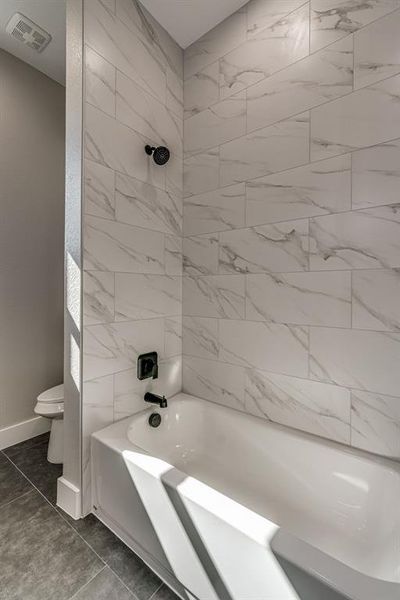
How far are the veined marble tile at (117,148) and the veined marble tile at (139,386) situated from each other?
1202 millimetres

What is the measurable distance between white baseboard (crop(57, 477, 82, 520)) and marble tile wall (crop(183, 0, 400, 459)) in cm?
90

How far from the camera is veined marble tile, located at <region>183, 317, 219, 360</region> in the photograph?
187 cm

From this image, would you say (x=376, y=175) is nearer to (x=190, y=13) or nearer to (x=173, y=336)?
(x=173, y=336)

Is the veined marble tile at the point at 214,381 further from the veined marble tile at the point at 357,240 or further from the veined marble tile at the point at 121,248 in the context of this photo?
the veined marble tile at the point at 357,240

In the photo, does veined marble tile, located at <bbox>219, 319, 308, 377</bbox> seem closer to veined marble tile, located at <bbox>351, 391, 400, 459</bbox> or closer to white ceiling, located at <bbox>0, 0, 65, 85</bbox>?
veined marble tile, located at <bbox>351, 391, 400, 459</bbox>

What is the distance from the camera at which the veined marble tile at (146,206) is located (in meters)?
1.63

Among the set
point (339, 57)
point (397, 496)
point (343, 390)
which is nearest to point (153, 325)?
point (343, 390)

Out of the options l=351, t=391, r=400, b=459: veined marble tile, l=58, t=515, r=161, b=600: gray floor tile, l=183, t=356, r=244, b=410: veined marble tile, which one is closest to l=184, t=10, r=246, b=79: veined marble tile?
l=183, t=356, r=244, b=410: veined marble tile

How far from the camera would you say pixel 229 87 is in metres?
1.78

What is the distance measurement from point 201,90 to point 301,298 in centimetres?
160

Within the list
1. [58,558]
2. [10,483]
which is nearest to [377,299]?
[58,558]

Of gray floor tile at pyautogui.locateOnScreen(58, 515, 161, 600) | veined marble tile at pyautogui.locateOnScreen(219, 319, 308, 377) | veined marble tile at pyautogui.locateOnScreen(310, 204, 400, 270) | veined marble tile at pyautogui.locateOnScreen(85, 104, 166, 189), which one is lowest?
gray floor tile at pyautogui.locateOnScreen(58, 515, 161, 600)

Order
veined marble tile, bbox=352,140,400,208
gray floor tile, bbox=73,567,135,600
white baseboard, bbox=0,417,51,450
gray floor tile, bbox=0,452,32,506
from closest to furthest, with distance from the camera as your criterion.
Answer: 1. gray floor tile, bbox=73,567,135,600
2. veined marble tile, bbox=352,140,400,208
3. gray floor tile, bbox=0,452,32,506
4. white baseboard, bbox=0,417,51,450

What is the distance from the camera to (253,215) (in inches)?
65.4
